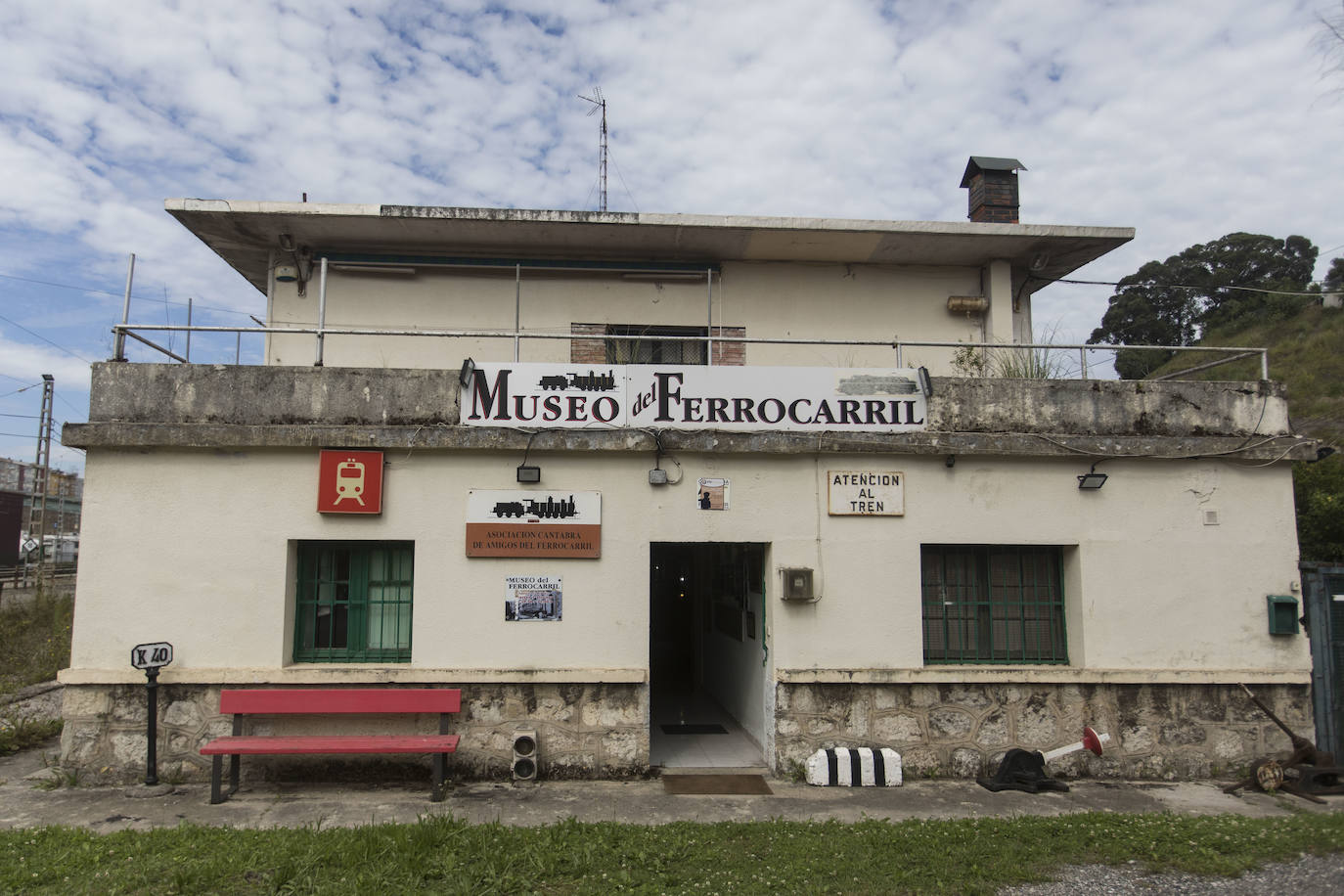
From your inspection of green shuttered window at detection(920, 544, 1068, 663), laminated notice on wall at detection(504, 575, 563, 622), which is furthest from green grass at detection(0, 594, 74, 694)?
green shuttered window at detection(920, 544, 1068, 663)

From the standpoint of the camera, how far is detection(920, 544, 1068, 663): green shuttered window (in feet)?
26.3

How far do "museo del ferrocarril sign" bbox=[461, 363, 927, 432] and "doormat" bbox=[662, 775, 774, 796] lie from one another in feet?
10.5

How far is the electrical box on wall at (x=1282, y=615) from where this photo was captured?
7762mm

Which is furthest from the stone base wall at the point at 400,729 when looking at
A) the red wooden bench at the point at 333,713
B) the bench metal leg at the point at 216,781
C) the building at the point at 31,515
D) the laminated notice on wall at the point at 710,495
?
the building at the point at 31,515

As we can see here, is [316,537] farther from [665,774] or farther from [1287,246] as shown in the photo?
[1287,246]

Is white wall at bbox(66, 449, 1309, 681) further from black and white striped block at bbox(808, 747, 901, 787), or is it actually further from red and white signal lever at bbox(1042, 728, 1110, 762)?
black and white striped block at bbox(808, 747, 901, 787)

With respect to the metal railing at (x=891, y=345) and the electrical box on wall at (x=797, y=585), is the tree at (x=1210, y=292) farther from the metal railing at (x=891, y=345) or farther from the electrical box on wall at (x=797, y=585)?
the electrical box on wall at (x=797, y=585)

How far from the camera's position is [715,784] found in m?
7.30

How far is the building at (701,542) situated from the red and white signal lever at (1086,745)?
12cm

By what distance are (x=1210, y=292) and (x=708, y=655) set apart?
3287 centimetres

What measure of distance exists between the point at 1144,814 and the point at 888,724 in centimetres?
208

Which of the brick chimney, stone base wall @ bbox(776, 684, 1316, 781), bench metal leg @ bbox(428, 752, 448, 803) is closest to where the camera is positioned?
bench metal leg @ bbox(428, 752, 448, 803)

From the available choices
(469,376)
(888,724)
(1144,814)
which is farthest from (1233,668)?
(469,376)

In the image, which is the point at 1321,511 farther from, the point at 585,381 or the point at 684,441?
the point at 585,381
